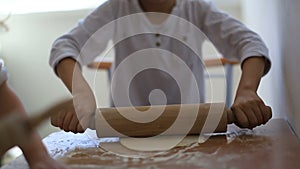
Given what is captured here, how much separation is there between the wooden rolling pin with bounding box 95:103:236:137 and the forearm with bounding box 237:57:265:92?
0.31 feet

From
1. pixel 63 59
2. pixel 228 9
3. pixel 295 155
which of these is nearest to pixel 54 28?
pixel 228 9

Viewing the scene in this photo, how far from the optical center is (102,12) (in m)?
0.94

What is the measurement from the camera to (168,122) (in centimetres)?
64

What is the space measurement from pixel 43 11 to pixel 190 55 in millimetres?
1595

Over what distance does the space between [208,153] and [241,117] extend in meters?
0.13

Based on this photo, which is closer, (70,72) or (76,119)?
(76,119)

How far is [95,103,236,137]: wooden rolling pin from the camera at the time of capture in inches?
25.3

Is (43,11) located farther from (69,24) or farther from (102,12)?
(102,12)

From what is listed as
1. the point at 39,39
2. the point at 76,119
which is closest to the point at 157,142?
the point at 76,119

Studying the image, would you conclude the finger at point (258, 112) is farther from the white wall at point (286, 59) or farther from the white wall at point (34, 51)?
the white wall at point (34, 51)

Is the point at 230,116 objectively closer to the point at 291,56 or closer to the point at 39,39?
the point at 291,56

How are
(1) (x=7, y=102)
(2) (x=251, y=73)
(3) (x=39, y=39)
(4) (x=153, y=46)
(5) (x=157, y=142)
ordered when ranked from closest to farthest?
(1) (x=7, y=102), (5) (x=157, y=142), (2) (x=251, y=73), (4) (x=153, y=46), (3) (x=39, y=39)

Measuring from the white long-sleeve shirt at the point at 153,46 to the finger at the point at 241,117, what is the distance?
0.28 m

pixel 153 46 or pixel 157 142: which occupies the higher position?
pixel 153 46
